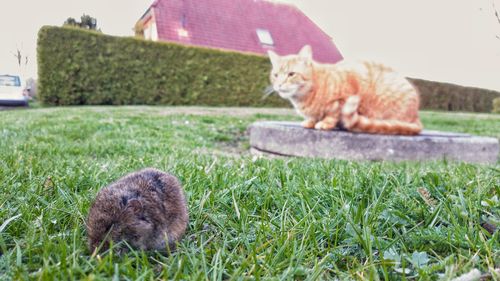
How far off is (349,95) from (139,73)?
12.8m

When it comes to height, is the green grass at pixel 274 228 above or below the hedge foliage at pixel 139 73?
below

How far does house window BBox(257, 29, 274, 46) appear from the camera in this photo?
2425cm

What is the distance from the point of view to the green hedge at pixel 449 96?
2305cm

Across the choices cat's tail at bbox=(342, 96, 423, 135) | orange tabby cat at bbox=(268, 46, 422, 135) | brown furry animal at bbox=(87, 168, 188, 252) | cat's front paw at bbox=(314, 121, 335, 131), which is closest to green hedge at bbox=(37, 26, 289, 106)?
orange tabby cat at bbox=(268, 46, 422, 135)

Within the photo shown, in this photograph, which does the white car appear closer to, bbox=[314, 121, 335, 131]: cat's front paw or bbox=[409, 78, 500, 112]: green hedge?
bbox=[314, 121, 335, 131]: cat's front paw

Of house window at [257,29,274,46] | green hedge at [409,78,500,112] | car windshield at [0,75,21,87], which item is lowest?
green hedge at [409,78,500,112]

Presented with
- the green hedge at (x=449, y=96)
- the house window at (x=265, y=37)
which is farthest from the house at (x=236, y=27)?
the green hedge at (x=449, y=96)

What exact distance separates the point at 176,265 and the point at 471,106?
88.6 ft

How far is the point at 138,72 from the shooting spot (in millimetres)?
16156

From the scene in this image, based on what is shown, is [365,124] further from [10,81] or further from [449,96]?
[10,81]

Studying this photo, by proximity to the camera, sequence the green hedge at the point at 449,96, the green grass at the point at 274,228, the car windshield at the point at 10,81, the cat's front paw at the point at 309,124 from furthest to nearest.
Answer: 1. the green hedge at the point at 449,96
2. the car windshield at the point at 10,81
3. the cat's front paw at the point at 309,124
4. the green grass at the point at 274,228

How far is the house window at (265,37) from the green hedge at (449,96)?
8688 millimetres

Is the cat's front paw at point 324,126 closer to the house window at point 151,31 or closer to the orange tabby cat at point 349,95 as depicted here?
the orange tabby cat at point 349,95

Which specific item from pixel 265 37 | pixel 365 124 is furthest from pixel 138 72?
pixel 365 124
